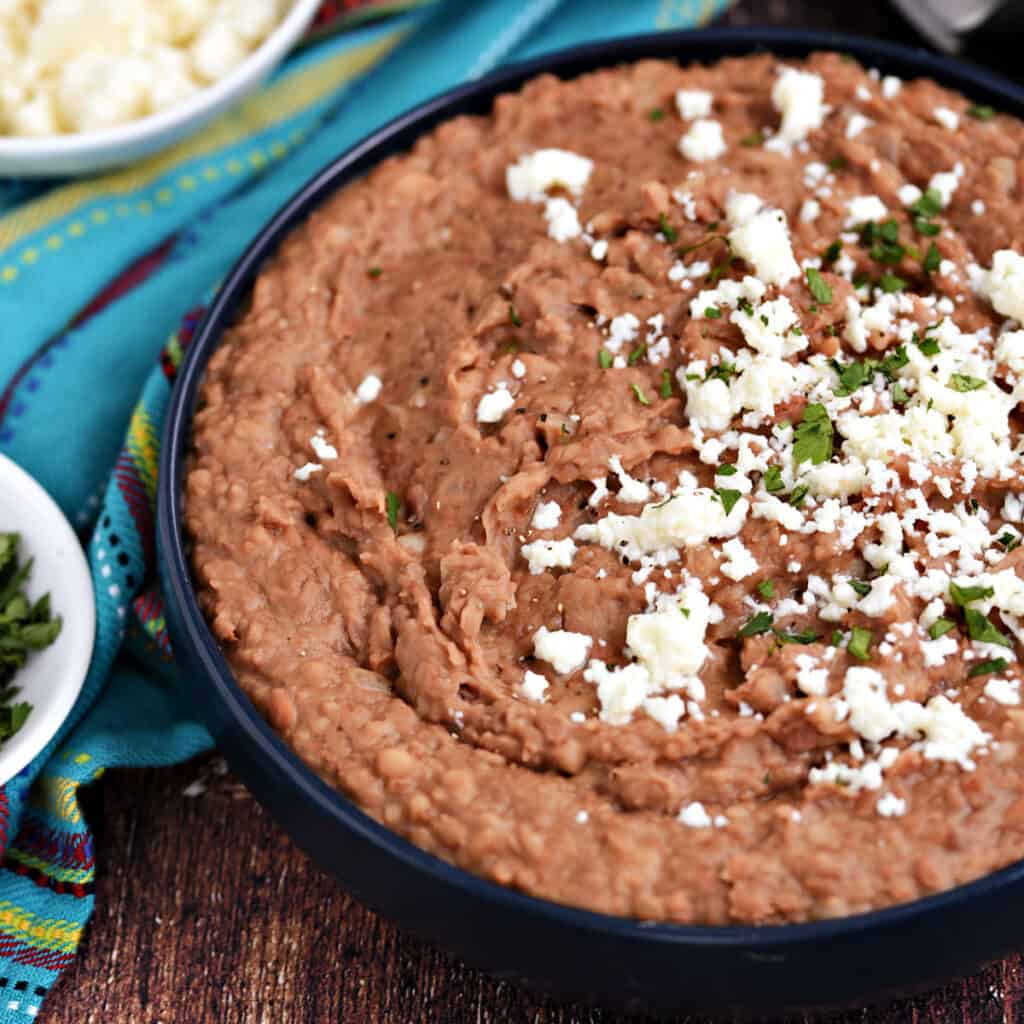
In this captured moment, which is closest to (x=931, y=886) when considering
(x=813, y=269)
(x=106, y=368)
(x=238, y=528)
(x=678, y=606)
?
(x=678, y=606)

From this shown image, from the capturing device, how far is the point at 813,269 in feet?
10.7

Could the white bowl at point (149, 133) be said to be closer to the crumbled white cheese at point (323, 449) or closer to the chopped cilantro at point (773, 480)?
the crumbled white cheese at point (323, 449)

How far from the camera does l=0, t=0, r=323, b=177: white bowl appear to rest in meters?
4.06

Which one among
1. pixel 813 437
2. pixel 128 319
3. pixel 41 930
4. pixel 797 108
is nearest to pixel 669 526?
pixel 813 437

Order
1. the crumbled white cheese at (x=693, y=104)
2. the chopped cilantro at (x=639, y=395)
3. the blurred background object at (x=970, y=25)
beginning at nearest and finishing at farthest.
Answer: the chopped cilantro at (x=639, y=395) < the crumbled white cheese at (x=693, y=104) < the blurred background object at (x=970, y=25)

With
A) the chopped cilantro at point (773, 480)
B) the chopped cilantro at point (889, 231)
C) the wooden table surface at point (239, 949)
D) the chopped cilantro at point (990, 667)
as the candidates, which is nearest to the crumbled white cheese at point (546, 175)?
the chopped cilantro at point (889, 231)

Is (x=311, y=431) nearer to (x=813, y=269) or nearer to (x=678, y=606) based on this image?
(x=678, y=606)

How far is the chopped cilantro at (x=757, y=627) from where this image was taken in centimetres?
287

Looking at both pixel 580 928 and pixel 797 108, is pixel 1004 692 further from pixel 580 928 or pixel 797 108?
pixel 797 108

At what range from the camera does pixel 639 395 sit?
311 centimetres

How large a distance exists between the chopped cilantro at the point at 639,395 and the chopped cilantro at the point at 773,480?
321mm

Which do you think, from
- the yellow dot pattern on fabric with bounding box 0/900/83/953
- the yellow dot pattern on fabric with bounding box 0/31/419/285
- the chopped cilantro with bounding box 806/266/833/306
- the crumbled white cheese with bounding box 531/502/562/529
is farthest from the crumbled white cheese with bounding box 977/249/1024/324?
the yellow dot pattern on fabric with bounding box 0/900/83/953

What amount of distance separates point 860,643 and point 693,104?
153 cm

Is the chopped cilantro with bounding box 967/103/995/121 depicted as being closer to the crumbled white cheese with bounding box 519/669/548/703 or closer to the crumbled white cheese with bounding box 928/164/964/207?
the crumbled white cheese with bounding box 928/164/964/207
